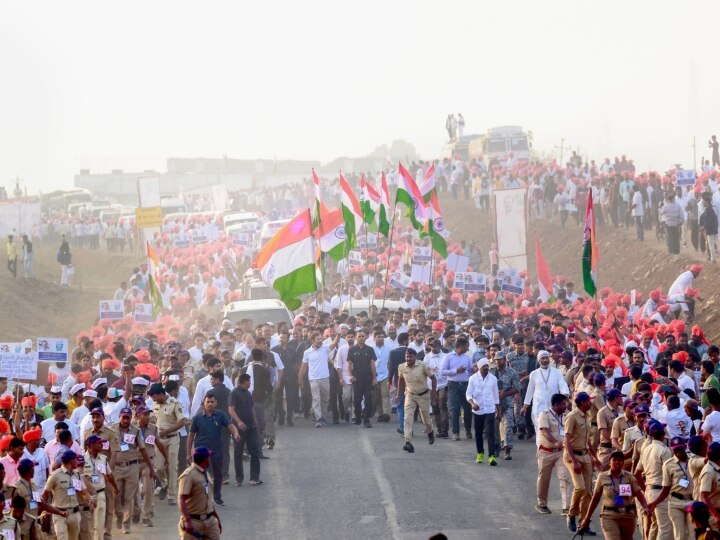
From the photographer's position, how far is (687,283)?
2631 centimetres

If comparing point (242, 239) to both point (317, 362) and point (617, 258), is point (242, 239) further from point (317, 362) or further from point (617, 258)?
point (317, 362)

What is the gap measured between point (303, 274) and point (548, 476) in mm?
10001

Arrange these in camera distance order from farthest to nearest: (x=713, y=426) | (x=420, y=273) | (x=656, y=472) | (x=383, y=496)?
(x=420, y=273)
(x=383, y=496)
(x=713, y=426)
(x=656, y=472)

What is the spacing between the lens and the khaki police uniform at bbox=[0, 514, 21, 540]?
1203cm

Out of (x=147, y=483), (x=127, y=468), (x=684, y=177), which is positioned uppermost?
(x=684, y=177)

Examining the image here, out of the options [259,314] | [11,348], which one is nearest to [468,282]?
[259,314]

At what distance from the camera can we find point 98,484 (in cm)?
1452

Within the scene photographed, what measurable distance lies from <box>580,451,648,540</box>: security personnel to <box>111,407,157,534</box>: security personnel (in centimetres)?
567

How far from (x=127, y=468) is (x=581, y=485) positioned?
17.4ft

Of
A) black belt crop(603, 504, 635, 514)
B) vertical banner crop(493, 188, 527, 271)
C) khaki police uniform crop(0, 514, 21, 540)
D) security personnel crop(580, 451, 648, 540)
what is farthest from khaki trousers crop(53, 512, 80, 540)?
vertical banner crop(493, 188, 527, 271)

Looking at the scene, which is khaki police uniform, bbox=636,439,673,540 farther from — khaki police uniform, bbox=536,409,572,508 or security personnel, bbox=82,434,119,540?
security personnel, bbox=82,434,119,540

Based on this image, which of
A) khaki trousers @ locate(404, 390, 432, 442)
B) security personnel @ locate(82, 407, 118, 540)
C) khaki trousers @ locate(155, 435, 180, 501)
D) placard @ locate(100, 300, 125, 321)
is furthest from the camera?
placard @ locate(100, 300, 125, 321)

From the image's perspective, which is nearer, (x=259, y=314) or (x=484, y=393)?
(x=484, y=393)

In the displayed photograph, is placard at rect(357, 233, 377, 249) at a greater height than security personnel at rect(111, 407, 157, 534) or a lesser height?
greater
